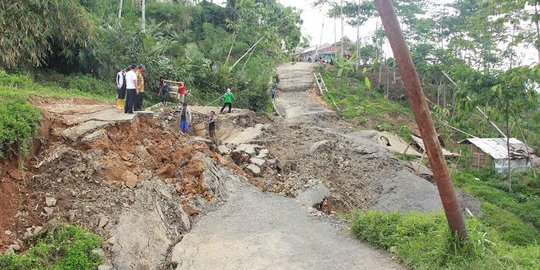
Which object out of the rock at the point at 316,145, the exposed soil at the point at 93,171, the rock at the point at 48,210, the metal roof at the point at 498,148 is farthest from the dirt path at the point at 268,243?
the metal roof at the point at 498,148

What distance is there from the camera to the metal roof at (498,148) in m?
22.5

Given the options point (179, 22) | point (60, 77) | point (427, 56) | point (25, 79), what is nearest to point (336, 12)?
point (427, 56)

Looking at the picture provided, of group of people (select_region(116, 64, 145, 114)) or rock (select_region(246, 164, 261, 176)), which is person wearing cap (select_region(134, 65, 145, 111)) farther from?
rock (select_region(246, 164, 261, 176))

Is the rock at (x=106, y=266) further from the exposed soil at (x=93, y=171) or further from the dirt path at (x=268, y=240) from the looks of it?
the dirt path at (x=268, y=240)

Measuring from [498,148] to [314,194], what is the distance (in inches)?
628

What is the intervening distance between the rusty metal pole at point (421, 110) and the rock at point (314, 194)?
464 centimetres

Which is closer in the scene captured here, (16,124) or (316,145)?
(16,124)

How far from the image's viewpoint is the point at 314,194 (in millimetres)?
11180

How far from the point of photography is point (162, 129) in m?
11.0

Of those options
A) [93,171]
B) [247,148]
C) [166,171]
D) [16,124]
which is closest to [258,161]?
[247,148]

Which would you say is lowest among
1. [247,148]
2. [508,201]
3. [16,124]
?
[508,201]

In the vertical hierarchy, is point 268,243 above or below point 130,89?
below

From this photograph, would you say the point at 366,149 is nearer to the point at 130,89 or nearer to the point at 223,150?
the point at 223,150

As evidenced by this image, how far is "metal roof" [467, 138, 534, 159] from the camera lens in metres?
22.5
